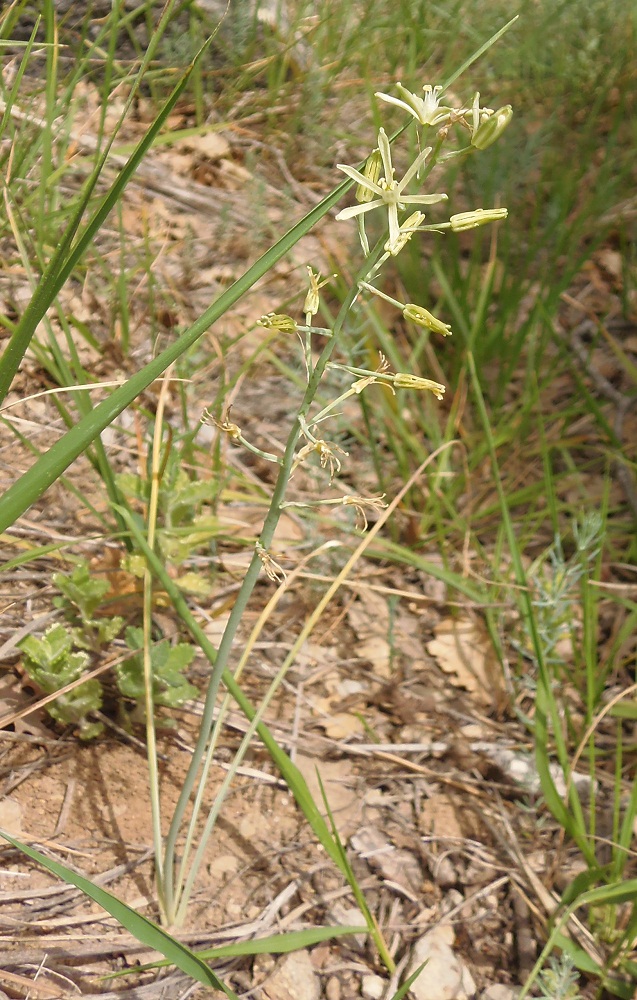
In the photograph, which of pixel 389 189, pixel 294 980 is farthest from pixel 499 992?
pixel 389 189

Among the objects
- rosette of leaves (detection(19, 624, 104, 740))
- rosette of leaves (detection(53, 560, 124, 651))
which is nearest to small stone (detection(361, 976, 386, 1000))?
rosette of leaves (detection(19, 624, 104, 740))

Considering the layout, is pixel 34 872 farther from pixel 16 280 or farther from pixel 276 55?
pixel 276 55

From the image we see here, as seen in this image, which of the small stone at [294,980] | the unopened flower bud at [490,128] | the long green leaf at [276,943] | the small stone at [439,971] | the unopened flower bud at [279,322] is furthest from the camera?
the small stone at [439,971]

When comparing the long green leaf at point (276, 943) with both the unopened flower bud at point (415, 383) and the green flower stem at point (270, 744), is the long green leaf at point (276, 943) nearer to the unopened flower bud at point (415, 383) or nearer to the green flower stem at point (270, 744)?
the green flower stem at point (270, 744)

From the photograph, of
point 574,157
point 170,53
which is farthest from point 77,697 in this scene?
point 574,157

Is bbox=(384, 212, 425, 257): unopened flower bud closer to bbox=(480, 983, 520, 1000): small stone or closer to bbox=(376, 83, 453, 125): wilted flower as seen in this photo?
bbox=(376, 83, 453, 125): wilted flower

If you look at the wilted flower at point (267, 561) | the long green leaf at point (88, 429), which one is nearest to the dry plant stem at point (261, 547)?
the wilted flower at point (267, 561)
